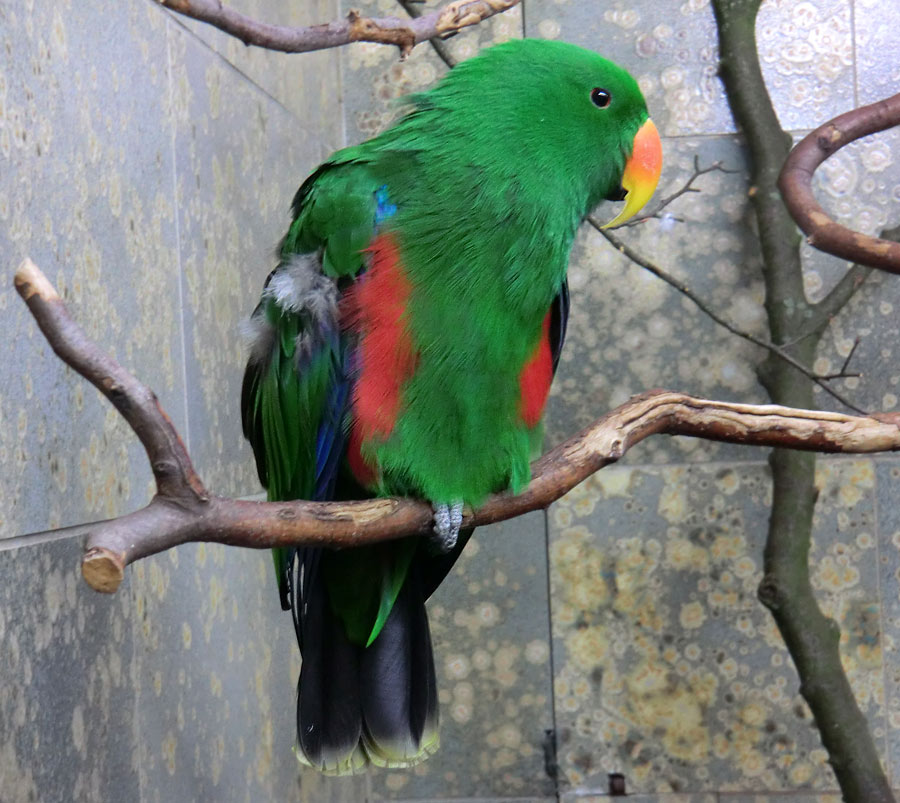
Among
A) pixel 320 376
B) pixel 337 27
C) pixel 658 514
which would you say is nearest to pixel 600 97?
pixel 337 27

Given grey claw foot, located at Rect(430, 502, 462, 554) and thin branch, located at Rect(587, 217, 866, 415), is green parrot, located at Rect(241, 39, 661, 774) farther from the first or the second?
thin branch, located at Rect(587, 217, 866, 415)

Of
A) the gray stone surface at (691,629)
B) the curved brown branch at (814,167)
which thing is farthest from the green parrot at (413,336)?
the gray stone surface at (691,629)

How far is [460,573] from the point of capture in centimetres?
231

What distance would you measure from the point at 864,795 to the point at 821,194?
50.8 inches

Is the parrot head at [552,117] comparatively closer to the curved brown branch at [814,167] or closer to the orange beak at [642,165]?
the orange beak at [642,165]

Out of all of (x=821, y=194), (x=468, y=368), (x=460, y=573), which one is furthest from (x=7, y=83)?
(x=821, y=194)

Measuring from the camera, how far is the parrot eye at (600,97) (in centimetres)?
132

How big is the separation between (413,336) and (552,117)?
0.36 meters

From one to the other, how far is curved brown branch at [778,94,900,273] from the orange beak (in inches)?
17.0

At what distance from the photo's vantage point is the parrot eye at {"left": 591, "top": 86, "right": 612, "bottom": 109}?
1322 millimetres

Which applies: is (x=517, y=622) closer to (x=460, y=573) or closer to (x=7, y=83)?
(x=460, y=573)

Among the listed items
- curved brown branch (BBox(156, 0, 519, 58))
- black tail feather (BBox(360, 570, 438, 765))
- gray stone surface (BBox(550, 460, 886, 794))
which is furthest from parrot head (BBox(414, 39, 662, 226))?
gray stone surface (BBox(550, 460, 886, 794))

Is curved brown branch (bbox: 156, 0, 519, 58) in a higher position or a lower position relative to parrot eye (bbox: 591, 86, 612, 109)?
higher

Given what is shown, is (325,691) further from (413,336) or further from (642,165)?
(642,165)
